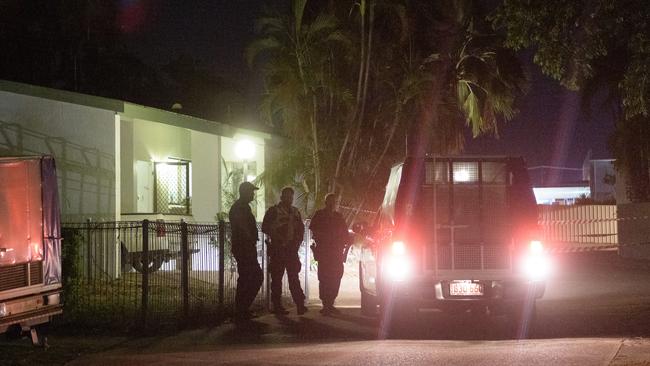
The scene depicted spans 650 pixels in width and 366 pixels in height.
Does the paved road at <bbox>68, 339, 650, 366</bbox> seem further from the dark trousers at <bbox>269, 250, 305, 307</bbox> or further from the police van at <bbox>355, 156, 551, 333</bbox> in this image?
the dark trousers at <bbox>269, 250, 305, 307</bbox>

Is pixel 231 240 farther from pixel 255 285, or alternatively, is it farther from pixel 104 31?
pixel 104 31

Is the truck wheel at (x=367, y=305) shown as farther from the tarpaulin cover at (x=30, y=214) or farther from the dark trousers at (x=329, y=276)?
the tarpaulin cover at (x=30, y=214)

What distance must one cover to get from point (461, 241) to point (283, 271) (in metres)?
3.27

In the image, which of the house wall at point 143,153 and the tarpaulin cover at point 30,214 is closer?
the tarpaulin cover at point 30,214

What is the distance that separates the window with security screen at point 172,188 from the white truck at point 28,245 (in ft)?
34.6

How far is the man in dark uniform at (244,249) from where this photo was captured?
1232 cm

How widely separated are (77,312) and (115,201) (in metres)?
5.03

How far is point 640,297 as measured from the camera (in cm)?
1509

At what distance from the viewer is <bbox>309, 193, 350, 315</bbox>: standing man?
13.0m

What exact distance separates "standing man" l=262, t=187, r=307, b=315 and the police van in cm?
205

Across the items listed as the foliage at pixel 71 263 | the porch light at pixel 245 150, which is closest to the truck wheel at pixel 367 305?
the foliage at pixel 71 263

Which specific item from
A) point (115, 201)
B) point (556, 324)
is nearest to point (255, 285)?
point (556, 324)

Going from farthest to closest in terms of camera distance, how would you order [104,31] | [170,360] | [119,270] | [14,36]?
[104,31] → [14,36] → [119,270] → [170,360]

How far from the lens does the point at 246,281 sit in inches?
489
